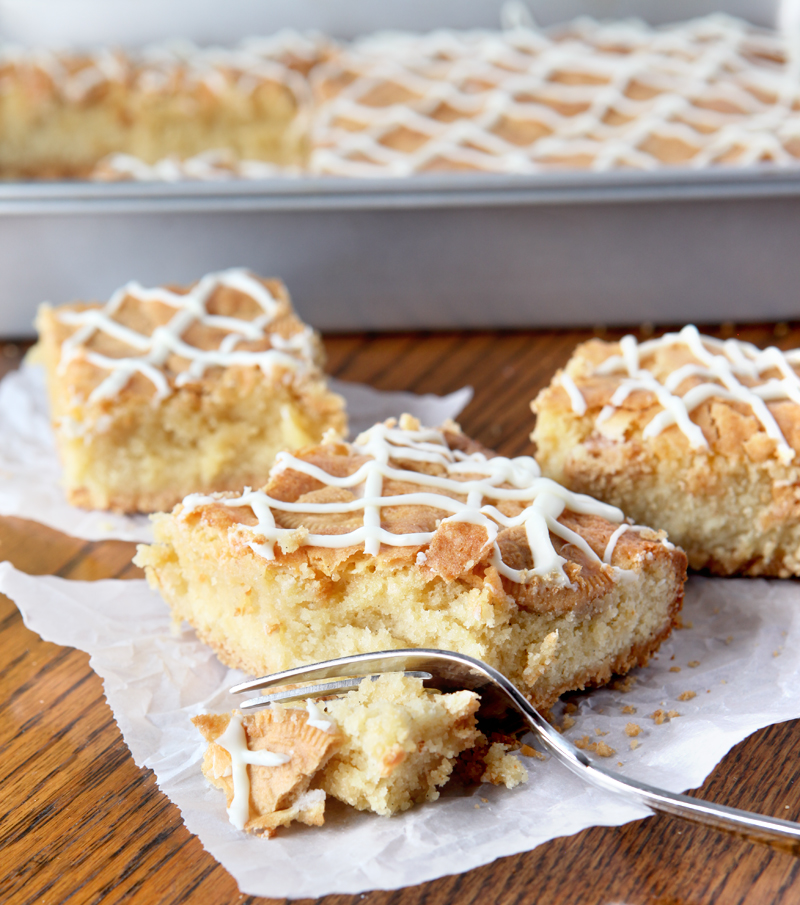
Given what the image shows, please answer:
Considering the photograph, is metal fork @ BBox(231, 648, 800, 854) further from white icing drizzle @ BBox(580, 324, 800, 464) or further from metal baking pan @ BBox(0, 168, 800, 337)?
metal baking pan @ BBox(0, 168, 800, 337)

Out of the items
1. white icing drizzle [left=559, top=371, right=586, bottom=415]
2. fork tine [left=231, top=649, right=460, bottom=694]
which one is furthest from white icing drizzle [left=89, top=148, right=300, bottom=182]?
fork tine [left=231, top=649, right=460, bottom=694]

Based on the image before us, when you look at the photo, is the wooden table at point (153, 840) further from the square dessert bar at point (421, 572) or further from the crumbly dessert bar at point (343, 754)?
the square dessert bar at point (421, 572)

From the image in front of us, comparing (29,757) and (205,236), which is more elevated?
(205,236)

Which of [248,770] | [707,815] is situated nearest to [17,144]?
[248,770]

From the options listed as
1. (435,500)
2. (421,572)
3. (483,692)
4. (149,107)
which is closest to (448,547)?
(421,572)

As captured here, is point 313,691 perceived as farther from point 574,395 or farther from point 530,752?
point 574,395

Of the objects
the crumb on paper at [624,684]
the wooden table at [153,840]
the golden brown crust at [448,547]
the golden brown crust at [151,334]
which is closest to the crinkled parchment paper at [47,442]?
the golden brown crust at [151,334]

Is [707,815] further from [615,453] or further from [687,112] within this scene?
[687,112]
